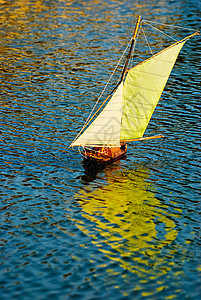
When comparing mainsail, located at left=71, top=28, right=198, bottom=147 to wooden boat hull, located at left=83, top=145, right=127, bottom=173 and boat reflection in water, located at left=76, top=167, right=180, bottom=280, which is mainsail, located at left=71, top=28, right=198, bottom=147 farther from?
boat reflection in water, located at left=76, top=167, right=180, bottom=280

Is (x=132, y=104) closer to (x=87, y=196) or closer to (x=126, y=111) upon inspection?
(x=126, y=111)

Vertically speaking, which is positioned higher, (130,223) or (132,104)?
(132,104)

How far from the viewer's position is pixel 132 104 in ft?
117

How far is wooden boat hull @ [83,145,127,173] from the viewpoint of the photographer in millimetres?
32875

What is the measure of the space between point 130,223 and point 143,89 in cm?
1243

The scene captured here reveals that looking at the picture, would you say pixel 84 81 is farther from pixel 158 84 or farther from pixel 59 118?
pixel 158 84

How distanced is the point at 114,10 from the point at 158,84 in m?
56.4

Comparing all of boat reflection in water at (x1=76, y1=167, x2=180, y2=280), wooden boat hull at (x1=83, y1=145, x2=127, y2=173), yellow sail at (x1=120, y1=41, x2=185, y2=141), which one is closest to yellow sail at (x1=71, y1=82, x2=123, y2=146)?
wooden boat hull at (x1=83, y1=145, x2=127, y2=173)

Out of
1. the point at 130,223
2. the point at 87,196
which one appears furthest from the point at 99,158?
the point at 130,223

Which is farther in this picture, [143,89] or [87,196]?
[143,89]

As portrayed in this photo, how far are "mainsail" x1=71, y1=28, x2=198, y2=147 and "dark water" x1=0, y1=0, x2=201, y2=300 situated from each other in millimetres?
2173

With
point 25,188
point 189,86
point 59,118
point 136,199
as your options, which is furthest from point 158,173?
point 189,86

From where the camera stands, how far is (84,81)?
53.8m

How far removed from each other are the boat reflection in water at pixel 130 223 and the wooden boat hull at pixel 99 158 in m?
0.84
